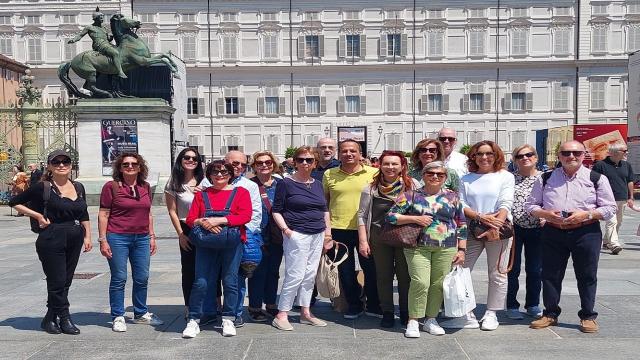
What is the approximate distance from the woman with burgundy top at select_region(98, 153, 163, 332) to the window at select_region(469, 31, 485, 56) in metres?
45.0

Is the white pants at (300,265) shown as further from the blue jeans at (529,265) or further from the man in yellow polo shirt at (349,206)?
the blue jeans at (529,265)

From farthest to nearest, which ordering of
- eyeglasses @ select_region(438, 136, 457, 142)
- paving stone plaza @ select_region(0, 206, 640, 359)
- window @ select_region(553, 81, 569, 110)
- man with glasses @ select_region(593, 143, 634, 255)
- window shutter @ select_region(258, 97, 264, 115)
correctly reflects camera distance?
window shutter @ select_region(258, 97, 264, 115) < window @ select_region(553, 81, 569, 110) < man with glasses @ select_region(593, 143, 634, 255) < eyeglasses @ select_region(438, 136, 457, 142) < paving stone plaza @ select_region(0, 206, 640, 359)

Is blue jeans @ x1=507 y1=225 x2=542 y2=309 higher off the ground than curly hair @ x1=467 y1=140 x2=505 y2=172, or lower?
lower

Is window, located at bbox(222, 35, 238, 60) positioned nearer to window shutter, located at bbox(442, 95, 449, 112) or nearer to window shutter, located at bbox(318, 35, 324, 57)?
window shutter, located at bbox(318, 35, 324, 57)

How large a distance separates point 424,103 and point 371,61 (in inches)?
216

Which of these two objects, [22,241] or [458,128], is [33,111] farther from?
[458,128]

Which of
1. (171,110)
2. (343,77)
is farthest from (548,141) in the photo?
(171,110)

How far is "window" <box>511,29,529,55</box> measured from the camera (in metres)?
47.2

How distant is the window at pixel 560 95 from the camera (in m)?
47.4

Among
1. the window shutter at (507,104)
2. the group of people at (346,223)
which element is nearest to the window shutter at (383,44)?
the window shutter at (507,104)

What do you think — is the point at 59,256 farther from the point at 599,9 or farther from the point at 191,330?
the point at 599,9

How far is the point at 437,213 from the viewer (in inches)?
214

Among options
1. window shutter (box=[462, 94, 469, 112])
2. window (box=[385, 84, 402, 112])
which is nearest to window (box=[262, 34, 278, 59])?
window (box=[385, 84, 402, 112])

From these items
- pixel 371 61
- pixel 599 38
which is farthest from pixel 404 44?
pixel 599 38
